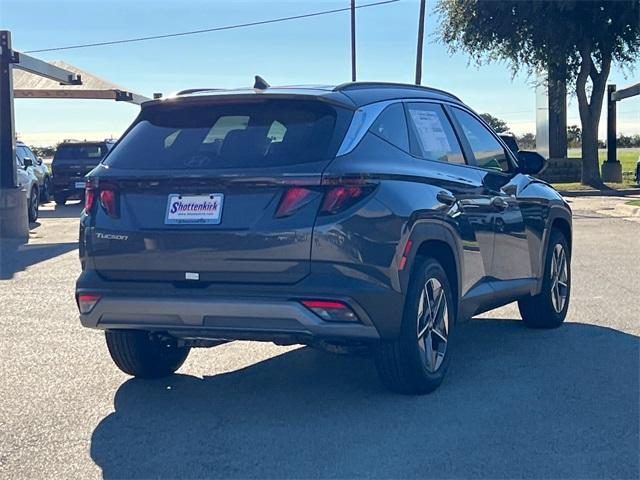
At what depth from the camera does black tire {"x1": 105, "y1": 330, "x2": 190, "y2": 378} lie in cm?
646

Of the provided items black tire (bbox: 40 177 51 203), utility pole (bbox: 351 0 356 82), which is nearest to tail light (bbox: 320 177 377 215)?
black tire (bbox: 40 177 51 203)

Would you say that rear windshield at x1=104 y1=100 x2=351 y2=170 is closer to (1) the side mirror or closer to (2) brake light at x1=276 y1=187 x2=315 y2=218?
(2) brake light at x1=276 y1=187 x2=315 y2=218

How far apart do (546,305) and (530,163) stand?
114 cm

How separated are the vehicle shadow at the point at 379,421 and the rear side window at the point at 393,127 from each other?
1.54 meters

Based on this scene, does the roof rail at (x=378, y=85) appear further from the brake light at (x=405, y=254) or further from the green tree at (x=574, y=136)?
the green tree at (x=574, y=136)

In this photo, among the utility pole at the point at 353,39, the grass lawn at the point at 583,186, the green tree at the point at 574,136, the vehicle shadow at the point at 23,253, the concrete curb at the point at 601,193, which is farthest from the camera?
the green tree at the point at 574,136

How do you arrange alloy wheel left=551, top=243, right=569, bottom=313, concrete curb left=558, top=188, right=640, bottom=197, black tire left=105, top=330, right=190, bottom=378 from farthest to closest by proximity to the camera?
concrete curb left=558, top=188, right=640, bottom=197 < alloy wheel left=551, top=243, right=569, bottom=313 < black tire left=105, top=330, right=190, bottom=378

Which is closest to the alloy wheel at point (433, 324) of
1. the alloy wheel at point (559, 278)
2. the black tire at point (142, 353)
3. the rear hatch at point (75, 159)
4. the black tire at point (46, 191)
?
the black tire at point (142, 353)

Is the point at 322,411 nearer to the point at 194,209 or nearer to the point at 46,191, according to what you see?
the point at 194,209

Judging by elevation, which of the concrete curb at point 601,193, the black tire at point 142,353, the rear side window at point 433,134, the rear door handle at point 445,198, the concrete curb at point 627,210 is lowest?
the black tire at point 142,353

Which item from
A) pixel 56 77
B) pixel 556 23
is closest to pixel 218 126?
pixel 56 77

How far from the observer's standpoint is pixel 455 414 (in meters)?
5.82

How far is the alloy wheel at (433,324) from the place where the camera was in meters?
6.15

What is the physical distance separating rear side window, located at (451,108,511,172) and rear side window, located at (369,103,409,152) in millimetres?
1047
